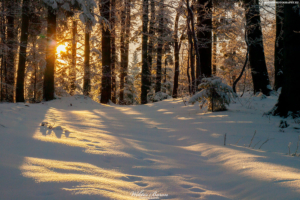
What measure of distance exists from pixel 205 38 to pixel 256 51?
237 cm

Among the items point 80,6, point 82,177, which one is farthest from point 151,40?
point 82,177

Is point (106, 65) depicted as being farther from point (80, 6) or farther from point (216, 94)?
point (216, 94)

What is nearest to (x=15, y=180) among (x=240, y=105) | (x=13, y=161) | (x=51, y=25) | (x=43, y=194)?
(x=43, y=194)

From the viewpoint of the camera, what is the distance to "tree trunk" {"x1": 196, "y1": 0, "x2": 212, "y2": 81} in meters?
8.59

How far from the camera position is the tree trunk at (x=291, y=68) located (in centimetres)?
510

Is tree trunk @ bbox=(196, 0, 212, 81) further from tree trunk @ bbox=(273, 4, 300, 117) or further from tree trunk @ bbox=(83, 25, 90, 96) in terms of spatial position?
tree trunk @ bbox=(83, 25, 90, 96)

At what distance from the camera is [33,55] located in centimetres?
1503

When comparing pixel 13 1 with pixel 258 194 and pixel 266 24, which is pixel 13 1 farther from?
pixel 258 194

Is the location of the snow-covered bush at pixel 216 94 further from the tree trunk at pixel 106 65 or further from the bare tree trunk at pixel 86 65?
the bare tree trunk at pixel 86 65

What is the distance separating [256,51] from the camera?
8812mm

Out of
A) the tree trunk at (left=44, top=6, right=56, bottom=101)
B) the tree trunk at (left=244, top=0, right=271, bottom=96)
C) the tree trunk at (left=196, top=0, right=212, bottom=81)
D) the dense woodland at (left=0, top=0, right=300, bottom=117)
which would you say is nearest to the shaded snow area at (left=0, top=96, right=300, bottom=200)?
the dense woodland at (left=0, top=0, right=300, bottom=117)

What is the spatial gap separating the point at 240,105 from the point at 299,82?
1.95m

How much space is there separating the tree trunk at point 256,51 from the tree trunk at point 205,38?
165cm

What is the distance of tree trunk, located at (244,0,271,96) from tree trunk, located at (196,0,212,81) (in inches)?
64.9
